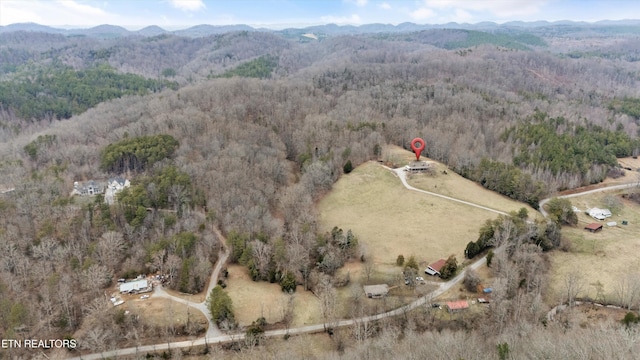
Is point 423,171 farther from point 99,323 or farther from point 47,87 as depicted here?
point 47,87

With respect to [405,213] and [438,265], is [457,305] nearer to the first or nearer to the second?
[438,265]

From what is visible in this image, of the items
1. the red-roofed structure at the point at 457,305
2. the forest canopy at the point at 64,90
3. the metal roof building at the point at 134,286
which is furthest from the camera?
the forest canopy at the point at 64,90

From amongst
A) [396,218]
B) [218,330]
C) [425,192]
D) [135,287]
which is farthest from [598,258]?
[135,287]

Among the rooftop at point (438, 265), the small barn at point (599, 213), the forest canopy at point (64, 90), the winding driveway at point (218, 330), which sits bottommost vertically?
the winding driveway at point (218, 330)

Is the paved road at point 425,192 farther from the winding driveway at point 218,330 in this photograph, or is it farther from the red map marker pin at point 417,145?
the winding driveway at point 218,330

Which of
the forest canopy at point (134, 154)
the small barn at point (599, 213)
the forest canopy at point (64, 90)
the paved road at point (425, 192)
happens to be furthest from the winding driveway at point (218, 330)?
the forest canopy at point (64, 90)

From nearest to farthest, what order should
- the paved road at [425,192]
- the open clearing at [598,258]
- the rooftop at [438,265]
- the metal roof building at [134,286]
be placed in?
the metal roof building at [134,286], the open clearing at [598,258], the rooftop at [438,265], the paved road at [425,192]
